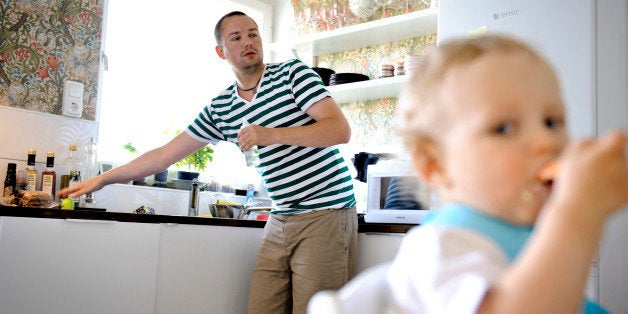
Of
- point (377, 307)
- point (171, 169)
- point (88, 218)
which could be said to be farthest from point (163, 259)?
point (377, 307)

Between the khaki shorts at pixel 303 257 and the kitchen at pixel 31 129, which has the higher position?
the kitchen at pixel 31 129

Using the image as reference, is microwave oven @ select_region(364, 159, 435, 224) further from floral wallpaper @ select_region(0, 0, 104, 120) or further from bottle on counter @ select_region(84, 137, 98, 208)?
floral wallpaper @ select_region(0, 0, 104, 120)

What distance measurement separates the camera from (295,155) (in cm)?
249

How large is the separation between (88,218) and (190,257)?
0.46 m

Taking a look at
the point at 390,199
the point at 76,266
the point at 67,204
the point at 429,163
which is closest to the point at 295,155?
the point at 390,199

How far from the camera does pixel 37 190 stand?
307 centimetres

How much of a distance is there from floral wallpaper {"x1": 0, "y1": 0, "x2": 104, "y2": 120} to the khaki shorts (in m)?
1.33

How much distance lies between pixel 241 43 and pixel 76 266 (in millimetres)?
999

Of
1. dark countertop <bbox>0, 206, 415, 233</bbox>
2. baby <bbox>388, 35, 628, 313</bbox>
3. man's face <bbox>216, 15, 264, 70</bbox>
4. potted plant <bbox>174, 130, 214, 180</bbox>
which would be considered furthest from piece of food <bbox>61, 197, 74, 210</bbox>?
baby <bbox>388, 35, 628, 313</bbox>

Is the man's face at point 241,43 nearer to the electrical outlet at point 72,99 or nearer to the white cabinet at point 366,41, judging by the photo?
the electrical outlet at point 72,99

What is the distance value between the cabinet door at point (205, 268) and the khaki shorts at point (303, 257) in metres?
0.20

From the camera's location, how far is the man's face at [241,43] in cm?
258

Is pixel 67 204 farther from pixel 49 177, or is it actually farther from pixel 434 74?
pixel 434 74

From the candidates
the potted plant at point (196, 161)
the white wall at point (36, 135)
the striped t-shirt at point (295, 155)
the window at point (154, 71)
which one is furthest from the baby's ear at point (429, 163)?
the potted plant at point (196, 161)
